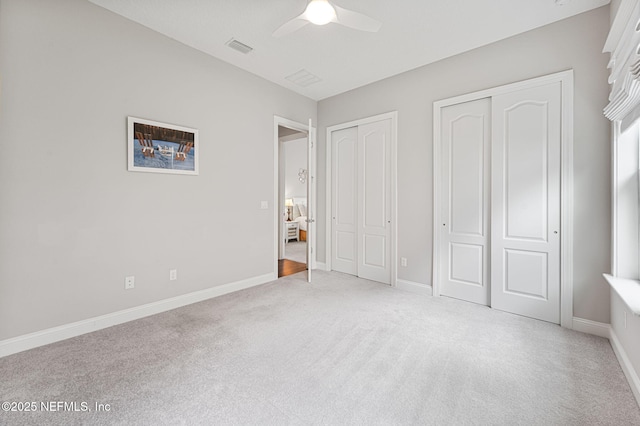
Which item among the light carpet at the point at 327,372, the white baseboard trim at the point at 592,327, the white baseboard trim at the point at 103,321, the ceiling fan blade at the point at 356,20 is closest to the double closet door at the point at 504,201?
the white baseboard trim at the point at 592,327

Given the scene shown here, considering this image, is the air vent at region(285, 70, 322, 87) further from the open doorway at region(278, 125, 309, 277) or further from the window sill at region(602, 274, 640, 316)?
the window sill at region(602, 274, 640, 316)

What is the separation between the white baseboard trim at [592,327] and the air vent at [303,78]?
3955 millimetres

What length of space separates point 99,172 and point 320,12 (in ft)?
7.64

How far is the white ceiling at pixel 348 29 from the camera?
7.88ft

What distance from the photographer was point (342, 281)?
13.2ft

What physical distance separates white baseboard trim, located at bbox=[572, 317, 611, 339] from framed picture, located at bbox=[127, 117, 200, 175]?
409 centimetres

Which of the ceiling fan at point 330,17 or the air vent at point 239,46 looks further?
the air vent at point 239,46

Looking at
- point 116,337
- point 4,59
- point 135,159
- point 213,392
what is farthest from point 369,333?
point 4,59

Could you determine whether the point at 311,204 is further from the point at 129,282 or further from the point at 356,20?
the point at 356,20

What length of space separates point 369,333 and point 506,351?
1.06m

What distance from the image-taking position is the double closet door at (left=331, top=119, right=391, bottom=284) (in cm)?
390

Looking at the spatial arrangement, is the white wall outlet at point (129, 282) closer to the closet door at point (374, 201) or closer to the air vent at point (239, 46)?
the air vent at point (239, 46)

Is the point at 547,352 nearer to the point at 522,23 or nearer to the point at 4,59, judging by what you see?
the point at 522,23

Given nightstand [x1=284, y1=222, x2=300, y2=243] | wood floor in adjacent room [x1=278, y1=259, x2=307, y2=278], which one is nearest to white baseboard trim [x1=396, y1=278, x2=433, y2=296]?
wood floor in adjacent room [x1=278, y1=259, x2=307, y2=278]
